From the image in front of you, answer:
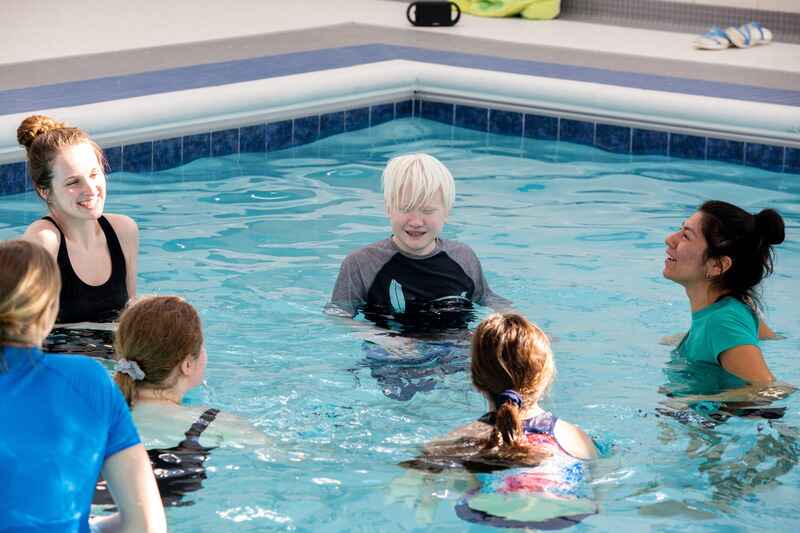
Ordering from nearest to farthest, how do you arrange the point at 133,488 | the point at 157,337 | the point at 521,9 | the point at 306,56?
the point at 133,488 → the point at 157,337 → the point at 306,56 → the point at 521,9

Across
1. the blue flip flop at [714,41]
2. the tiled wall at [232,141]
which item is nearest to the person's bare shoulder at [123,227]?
the tiled wall at [232,141]

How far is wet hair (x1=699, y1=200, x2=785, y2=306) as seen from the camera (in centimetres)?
412

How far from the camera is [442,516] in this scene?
135 inches

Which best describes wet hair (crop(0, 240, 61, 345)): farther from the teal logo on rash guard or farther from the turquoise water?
the teal logo on rash guard

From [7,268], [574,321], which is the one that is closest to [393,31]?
[574,321]

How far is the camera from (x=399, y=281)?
14.8 ft

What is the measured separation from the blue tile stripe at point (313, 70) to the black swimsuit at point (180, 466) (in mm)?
4137

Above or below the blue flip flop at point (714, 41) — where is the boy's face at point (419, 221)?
below

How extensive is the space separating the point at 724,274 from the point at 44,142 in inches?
91.6

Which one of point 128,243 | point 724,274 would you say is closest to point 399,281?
point 128,243

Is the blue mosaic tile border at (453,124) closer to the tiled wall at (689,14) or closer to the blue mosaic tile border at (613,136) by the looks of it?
the blue mosaic tile border at (613,136)

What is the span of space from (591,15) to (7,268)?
9535mm

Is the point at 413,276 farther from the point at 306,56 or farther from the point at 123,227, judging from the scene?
the point at 306,56

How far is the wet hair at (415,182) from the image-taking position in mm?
4270
